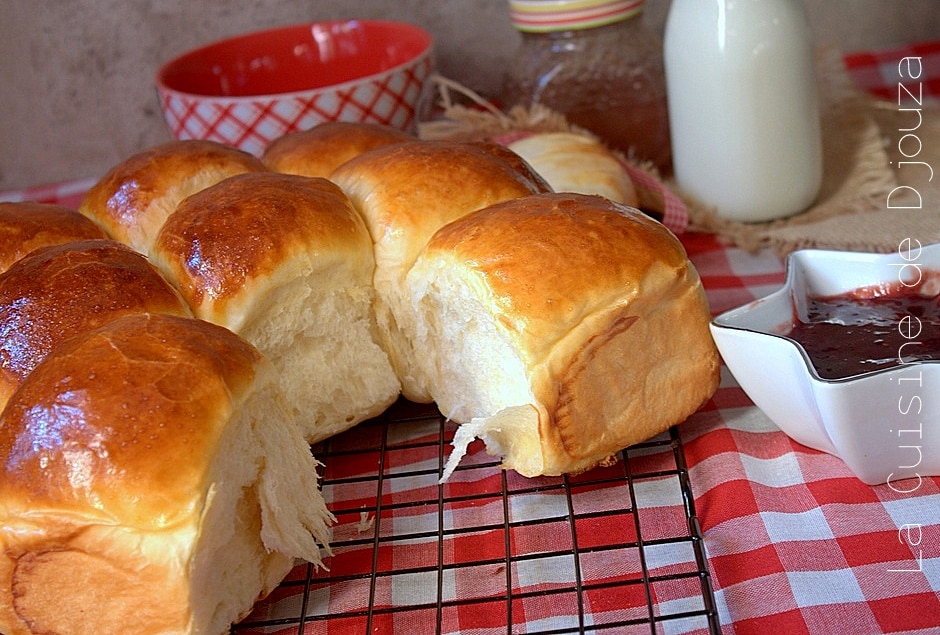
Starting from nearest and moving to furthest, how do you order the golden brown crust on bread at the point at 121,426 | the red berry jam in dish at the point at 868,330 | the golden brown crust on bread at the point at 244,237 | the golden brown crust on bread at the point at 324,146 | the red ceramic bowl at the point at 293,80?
the golden brown crust on bread at the point at 121,426 < the red berry jam in dish at the point at 868,330 < the golden brown crust on bread at the point at 244,237 < the golden brown crust on bread at the point at 324,146 < the red ceramic bowl at the point at 293,80

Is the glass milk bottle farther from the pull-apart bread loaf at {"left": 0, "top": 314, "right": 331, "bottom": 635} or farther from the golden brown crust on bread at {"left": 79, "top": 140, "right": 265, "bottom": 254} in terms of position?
the pull-apart bread loaf at {"left": 0, "top": 314, "right": 331, "bottom": 635}

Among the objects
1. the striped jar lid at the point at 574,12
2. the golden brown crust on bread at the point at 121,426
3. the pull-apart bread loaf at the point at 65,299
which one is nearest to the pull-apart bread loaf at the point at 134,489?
the golden brown crust on bread at the point at 121,426

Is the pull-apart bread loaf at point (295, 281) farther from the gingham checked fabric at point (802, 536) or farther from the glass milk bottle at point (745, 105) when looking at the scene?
the glass milk bottle at point (745, 105)

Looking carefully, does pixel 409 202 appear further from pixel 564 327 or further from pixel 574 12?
pixel 574 12

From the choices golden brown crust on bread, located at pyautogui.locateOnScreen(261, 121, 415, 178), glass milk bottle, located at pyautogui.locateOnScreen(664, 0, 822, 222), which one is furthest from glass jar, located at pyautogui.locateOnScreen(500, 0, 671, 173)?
golden brown crust on bread, located at pyautogui.locateOnScreen(261, 121, 415, 178)

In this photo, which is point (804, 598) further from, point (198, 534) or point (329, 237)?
point (329, 237)

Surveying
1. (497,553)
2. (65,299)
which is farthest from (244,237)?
(497,553)
